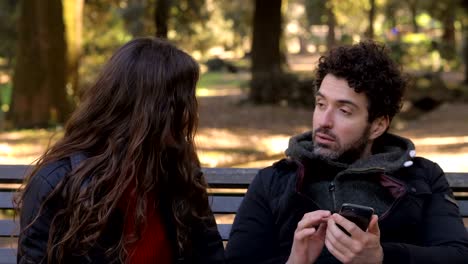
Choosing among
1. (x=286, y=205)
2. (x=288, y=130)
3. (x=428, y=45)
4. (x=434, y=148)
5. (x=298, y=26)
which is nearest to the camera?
(x=286, y=205)

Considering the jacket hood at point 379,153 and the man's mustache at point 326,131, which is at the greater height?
the man's mustache at point 326,131

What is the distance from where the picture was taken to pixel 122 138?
239 centimetres

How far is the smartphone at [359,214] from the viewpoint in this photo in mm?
2408

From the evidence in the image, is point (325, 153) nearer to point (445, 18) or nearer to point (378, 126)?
point (378, 126)

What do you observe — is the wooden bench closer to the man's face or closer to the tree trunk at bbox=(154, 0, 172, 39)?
the man's face

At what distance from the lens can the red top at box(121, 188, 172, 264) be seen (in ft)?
8.05

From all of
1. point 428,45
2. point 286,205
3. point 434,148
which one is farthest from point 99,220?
point 428,45

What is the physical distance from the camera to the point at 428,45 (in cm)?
3975

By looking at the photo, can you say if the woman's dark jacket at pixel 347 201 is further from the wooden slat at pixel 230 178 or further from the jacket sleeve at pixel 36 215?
the jacket sleeve at pixel 36 215

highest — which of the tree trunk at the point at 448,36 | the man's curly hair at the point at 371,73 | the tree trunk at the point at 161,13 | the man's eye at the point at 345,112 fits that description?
the tree trunk at the point at 161,13

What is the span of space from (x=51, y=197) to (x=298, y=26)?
79.0 meters

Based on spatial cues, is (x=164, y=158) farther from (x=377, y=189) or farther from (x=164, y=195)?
(x=377, y=189)

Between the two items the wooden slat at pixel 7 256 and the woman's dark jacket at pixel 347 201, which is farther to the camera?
the wooden slat at pixel 7 256

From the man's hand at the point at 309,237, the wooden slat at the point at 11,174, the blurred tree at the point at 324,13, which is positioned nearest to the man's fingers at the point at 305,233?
A: the man's hand at the point at 309,237
